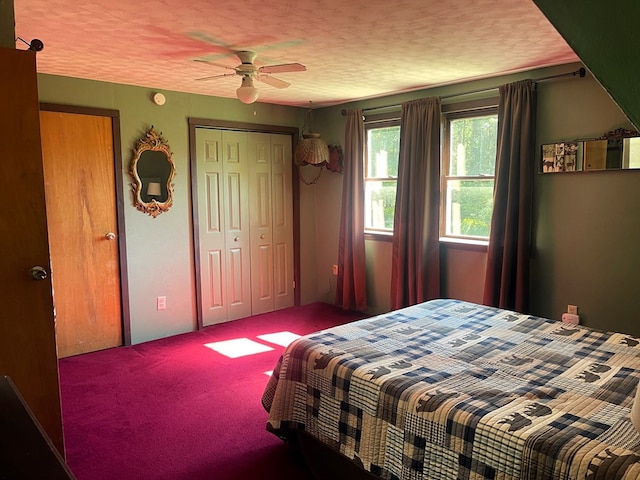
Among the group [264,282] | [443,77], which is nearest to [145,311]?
[264,282]

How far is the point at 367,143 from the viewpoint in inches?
198

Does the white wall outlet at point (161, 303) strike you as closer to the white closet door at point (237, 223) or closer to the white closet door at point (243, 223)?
the white closet door at point (243, 223)

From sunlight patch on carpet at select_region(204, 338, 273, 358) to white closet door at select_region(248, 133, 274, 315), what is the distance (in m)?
0.88

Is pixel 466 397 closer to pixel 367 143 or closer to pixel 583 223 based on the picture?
pixel 583 223

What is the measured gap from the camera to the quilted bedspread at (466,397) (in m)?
1.54

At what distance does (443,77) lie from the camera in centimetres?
390

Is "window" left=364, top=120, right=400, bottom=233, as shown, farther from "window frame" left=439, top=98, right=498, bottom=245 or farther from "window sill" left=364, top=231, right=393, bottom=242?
"window frame" left=439, top=98, right=498, bottom=245

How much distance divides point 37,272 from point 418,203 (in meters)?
3.13

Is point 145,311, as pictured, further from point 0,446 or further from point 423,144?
point 0,446

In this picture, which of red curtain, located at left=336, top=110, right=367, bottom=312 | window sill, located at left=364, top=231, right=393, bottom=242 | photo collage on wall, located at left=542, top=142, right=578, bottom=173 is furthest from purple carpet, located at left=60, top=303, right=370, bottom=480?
photo collage on wall, located at left=542, top=142, right=578, bottom=173

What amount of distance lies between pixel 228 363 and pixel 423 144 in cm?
252

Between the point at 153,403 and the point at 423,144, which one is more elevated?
the point at 423,144

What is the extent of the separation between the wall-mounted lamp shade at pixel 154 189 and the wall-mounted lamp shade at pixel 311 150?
4.70 ft


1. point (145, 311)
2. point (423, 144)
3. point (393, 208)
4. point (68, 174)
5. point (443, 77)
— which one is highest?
point (443, 77)
